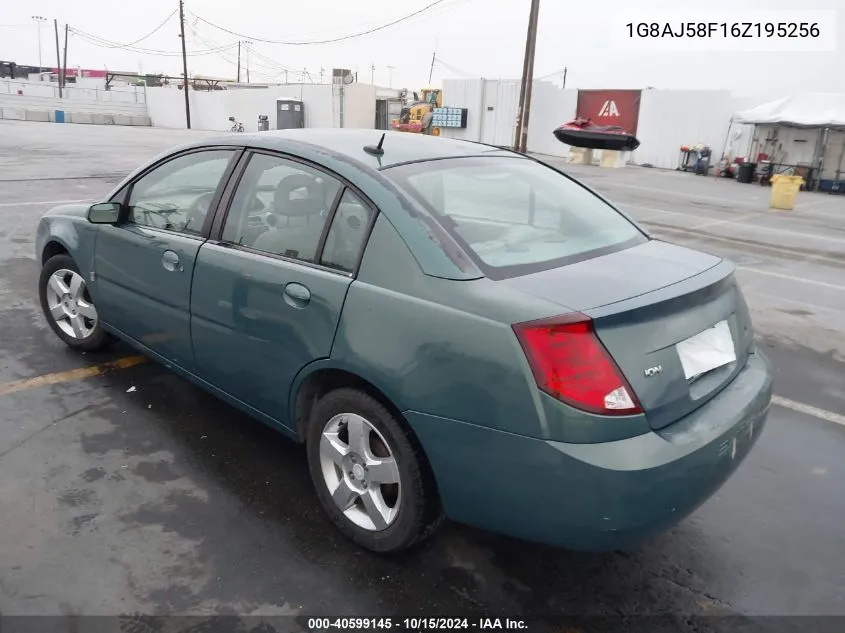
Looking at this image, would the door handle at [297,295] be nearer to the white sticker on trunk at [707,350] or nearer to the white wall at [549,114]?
the white sticker on trunk at [707,350]

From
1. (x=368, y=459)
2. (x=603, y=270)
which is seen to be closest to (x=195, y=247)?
(x=368, y=459)

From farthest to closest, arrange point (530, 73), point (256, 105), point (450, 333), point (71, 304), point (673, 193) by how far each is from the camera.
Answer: point (256, 105) → point (530, 73) → point (673, 193) → point (71, 304) → point (450, 333)

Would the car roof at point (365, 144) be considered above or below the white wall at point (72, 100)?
below

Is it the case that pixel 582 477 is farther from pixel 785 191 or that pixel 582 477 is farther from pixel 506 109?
pixel 506 109

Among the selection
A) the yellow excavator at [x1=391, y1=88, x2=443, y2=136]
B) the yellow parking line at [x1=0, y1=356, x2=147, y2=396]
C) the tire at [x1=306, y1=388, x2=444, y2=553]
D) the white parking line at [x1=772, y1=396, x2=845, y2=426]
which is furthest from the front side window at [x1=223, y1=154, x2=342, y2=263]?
the yellow excavator at [x1=391, y1=88, x2=443, y2=136]

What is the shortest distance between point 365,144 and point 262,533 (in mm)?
1735

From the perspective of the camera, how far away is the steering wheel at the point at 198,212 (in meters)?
3.25

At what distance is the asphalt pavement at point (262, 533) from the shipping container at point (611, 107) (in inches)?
1011

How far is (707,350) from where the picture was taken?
239 centimetres

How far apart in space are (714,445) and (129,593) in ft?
6.89

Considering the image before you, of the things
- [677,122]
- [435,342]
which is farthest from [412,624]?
[677,122]

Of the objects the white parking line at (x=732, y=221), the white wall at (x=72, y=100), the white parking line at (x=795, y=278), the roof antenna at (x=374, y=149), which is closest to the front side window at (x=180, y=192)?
the roof antenna at (x=374, y=149)

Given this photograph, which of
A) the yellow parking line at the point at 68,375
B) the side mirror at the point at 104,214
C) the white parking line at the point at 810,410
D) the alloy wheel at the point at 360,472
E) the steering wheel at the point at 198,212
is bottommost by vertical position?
the yellow parking line at the point at 68,375

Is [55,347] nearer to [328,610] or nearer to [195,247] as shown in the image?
[195,247]
